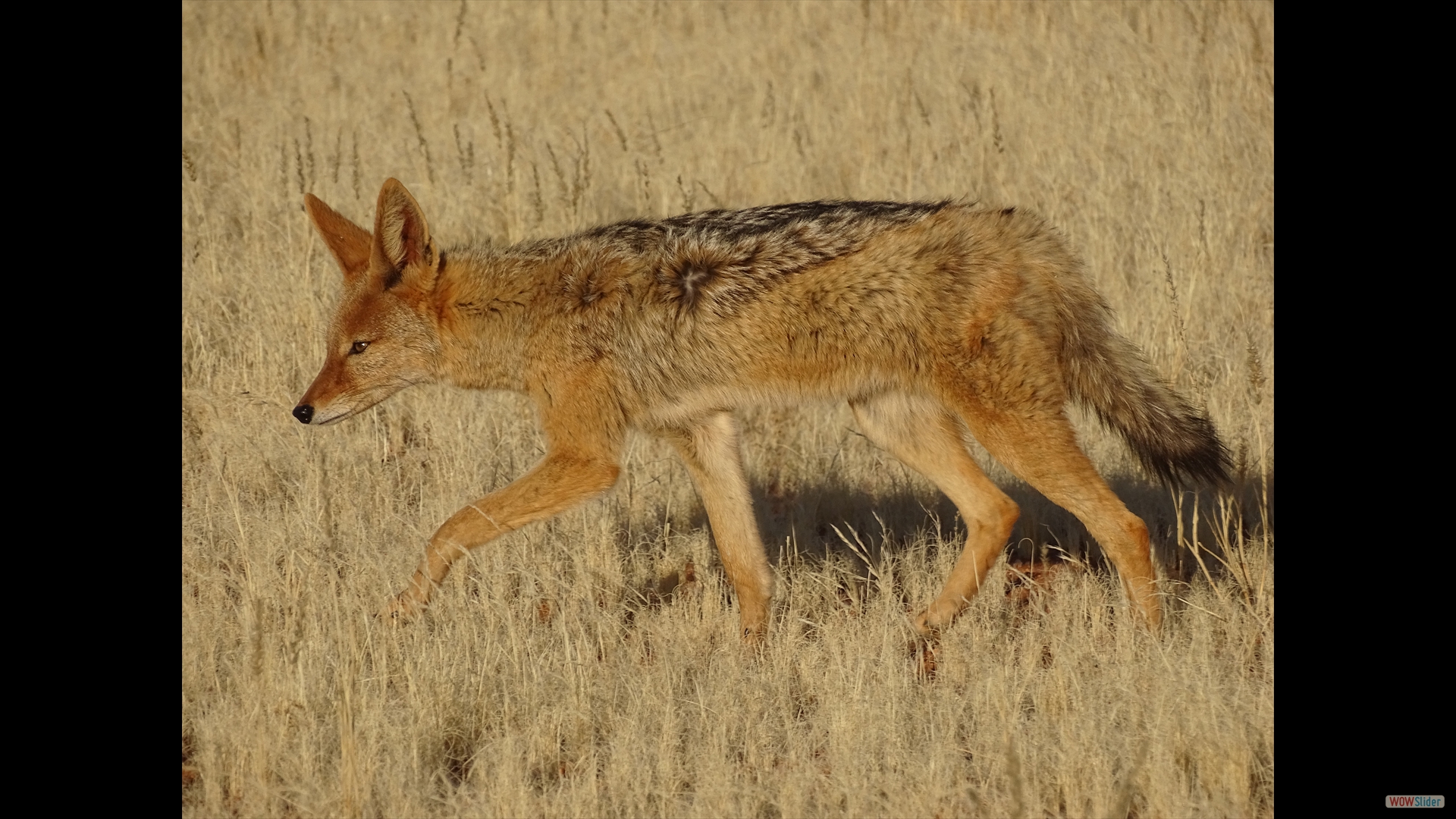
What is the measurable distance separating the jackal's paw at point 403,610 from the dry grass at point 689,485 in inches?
4.4

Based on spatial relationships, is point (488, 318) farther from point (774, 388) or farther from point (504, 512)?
point (774, 388)

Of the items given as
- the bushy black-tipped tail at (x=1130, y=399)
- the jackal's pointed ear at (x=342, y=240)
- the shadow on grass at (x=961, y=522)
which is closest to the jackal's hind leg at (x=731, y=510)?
the shadow on grass at (x=961, y=522)

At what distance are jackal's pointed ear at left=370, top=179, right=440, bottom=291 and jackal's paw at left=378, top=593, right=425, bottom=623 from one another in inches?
55.1

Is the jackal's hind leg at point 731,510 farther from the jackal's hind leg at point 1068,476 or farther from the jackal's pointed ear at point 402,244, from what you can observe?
the jackal's pointed ear at point 402,244

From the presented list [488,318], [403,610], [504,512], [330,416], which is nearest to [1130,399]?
[504,512]

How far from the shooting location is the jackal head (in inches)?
220

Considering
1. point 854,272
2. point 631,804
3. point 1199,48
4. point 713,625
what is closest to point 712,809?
point 631,804

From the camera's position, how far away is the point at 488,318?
223 inches

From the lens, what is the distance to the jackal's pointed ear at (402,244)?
545cm

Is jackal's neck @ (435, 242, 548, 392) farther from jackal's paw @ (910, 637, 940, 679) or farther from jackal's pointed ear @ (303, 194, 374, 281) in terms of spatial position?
jackal's paw @ (910, 637, 940, 679)

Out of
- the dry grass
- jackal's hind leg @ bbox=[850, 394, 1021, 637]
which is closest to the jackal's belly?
jackal's hind leg @ bbox=[850, 394, 1021, 637]

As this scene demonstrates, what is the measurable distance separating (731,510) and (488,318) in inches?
54.1

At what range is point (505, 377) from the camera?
18.6 feet

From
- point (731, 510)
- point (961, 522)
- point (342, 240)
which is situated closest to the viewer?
point (731, 510)
